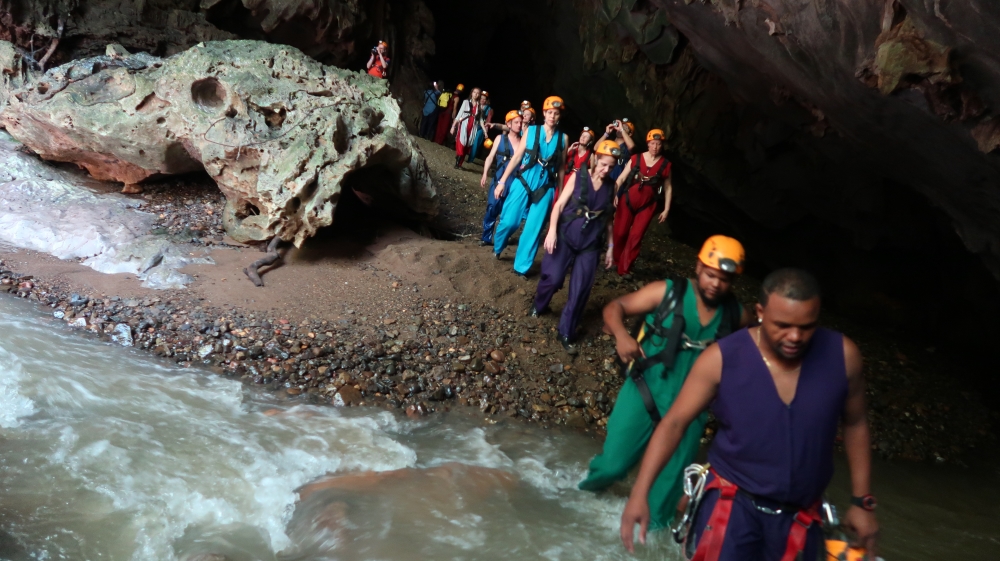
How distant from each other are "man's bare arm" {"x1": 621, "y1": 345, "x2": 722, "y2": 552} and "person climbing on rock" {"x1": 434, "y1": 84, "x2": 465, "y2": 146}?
41.2 feet

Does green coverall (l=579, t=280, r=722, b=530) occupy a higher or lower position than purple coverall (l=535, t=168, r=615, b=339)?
lower

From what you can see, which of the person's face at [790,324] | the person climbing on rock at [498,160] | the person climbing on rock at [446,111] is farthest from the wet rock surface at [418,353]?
the person climbing on rock at [446,111]

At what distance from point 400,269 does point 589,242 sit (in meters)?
2.07

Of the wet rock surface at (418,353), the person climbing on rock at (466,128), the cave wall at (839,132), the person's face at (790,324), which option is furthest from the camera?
the person climbing on rock at (466,128)

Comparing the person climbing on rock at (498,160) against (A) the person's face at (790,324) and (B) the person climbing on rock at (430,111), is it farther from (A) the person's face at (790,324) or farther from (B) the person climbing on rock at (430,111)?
(B) the person climbing on rock at (430,111)

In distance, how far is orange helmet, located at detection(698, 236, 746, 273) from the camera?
2.85m

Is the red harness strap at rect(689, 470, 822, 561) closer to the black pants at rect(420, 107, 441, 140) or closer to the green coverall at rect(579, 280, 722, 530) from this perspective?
the green coverall at rect(579, 280, 722, 530)

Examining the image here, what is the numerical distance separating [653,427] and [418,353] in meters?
2.56

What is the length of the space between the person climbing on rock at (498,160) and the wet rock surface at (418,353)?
4.51ft

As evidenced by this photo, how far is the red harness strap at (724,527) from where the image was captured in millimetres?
2232

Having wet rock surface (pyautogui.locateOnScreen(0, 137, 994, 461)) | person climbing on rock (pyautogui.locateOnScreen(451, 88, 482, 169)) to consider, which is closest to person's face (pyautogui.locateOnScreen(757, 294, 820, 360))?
wet rock surface (pyautogui.locateOnScreen(0, 137, 994, 461))

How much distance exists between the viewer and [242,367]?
4898 mm

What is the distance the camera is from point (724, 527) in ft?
7.43

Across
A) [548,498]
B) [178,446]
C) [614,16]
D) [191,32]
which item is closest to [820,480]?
[548,498]
